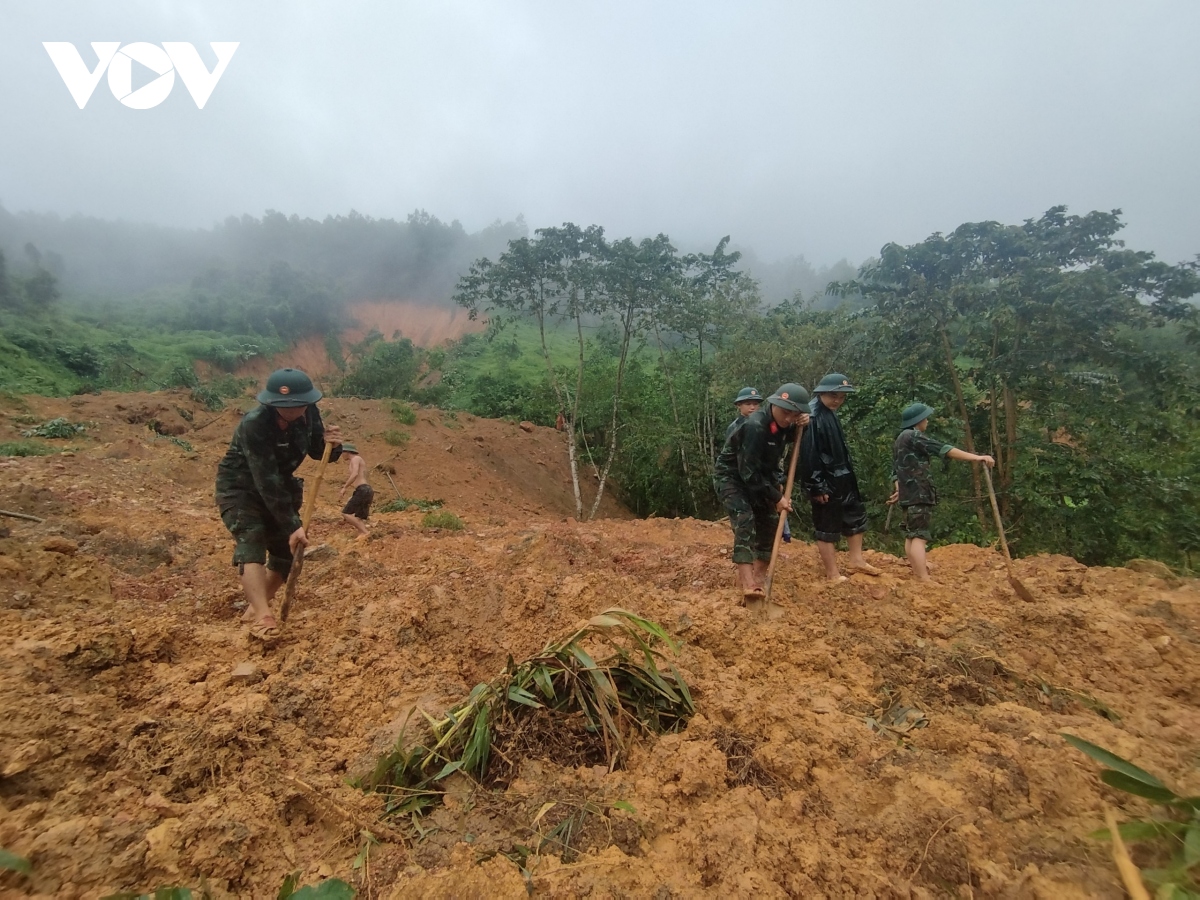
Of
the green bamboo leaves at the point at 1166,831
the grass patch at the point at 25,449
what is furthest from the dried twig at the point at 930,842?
the grass patch at the point at 25,449

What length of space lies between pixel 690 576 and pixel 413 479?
8.46m

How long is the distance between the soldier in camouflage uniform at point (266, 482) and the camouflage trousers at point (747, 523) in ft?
8.17

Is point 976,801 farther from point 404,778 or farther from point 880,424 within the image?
point 880,424

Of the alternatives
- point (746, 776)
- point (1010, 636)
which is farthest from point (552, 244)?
point (746, 776)

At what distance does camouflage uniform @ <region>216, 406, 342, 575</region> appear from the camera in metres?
3.45

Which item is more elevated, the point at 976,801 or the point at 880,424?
the point at 976,801

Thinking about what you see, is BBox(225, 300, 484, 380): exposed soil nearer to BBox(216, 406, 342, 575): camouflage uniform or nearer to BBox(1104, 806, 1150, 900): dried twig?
BBox(216, 406, 342, 575): camouflage uniform

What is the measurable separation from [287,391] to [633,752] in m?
2.57

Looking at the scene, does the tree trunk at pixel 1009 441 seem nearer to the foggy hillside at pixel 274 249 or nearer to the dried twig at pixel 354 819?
the dried twig at pixel 354 819

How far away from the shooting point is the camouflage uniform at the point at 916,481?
454 cm

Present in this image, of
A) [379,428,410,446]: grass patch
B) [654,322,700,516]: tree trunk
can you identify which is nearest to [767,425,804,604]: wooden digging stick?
[654,322,700,516]: tree trunk

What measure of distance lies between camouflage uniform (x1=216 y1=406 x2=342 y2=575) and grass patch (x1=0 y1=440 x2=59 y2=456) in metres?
8.09

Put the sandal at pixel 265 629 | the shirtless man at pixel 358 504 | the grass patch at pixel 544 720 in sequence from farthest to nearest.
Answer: the shirtless man at pixel 358 504 < the sandal at pixel 265 629 < the grass patch at pixel 544 720

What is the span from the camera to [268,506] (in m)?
3.46
